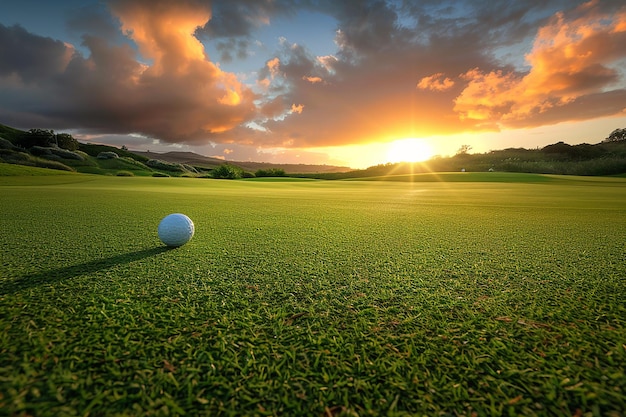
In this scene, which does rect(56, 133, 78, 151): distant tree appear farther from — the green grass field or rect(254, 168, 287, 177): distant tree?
the green grass field

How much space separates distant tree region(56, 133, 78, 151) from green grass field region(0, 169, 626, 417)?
292ft

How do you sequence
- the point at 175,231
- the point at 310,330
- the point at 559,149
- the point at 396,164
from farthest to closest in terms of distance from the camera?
the point at 559,149, the point at 396,164, the point at 175,231, the point at 310,330

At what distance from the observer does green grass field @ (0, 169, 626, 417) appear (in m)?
1.24

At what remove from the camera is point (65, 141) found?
230ft

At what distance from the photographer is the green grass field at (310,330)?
1237 mm

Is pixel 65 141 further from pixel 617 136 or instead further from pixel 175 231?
pixel 617 136

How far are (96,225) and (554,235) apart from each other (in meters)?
7.26

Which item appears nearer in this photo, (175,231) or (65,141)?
(175,231)

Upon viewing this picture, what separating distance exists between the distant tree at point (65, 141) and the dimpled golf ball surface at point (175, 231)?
89663 mm

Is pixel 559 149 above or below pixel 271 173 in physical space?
above

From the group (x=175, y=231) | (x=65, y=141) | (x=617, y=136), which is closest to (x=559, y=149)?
(x=617, y=136)

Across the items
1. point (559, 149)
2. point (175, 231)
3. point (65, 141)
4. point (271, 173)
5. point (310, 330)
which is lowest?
point (310, 330)

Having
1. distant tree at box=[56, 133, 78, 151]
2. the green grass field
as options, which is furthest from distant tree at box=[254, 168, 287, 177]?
the green grass field

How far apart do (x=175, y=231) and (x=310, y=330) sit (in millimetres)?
2451
